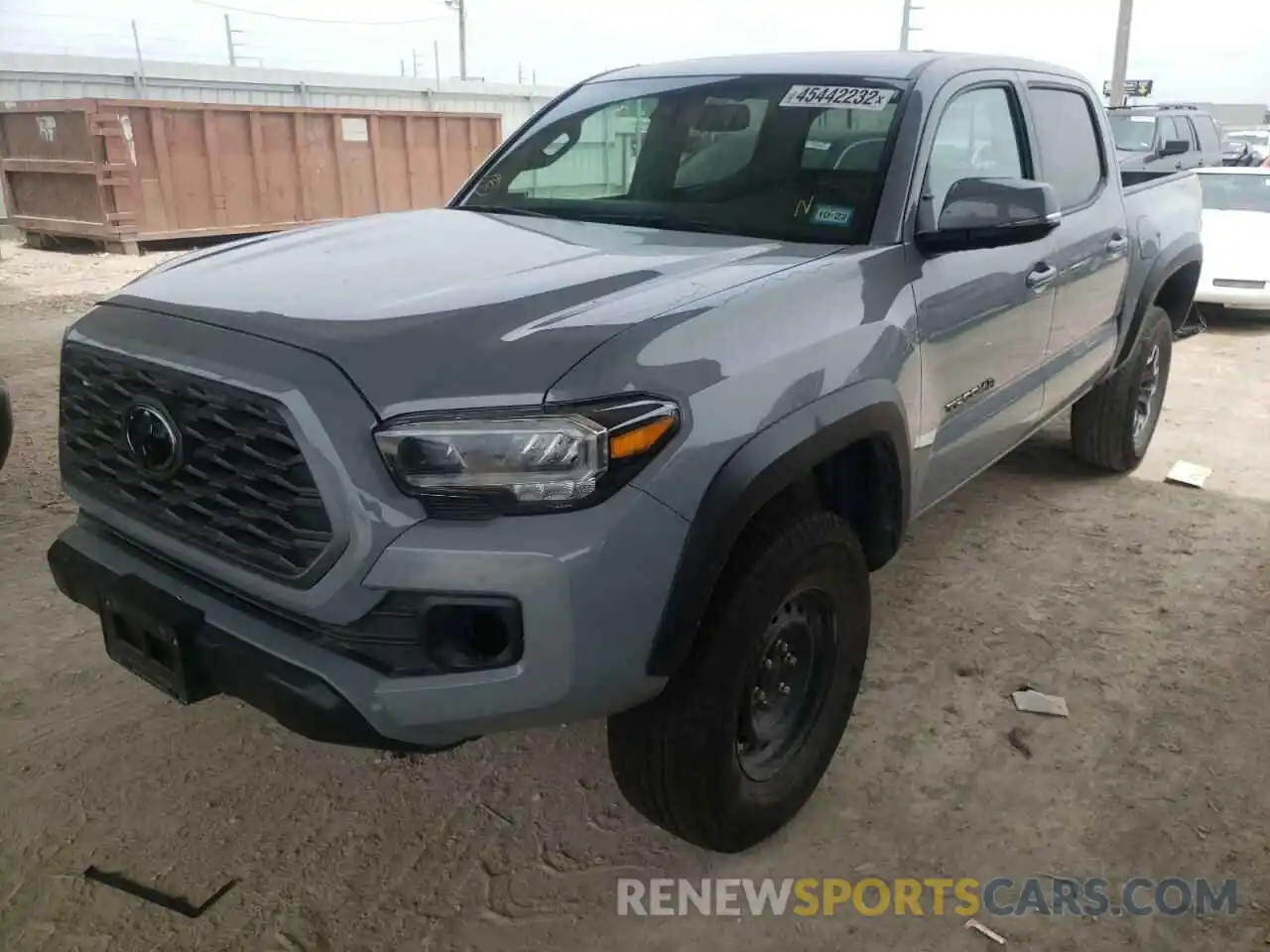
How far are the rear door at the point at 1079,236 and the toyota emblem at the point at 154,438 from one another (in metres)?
2.78

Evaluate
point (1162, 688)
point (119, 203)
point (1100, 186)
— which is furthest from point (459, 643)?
point (119, 203)

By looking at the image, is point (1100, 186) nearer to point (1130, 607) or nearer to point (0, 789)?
point (1130, 607)

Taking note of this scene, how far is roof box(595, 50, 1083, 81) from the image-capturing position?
119 inches

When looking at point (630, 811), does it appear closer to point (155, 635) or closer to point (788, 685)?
point (788, 685)

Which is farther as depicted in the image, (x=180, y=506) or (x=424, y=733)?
(x=180, y=506)

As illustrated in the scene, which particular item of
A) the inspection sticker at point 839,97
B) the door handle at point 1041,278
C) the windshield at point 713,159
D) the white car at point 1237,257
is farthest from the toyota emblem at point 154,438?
the white car at point 1237,257

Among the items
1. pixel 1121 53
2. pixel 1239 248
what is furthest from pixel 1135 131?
pixel 1121 53

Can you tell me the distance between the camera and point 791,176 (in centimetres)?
284

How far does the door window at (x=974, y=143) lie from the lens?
290 cm

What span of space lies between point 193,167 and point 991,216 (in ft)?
42.1

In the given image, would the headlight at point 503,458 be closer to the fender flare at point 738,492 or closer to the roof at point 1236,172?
the fender flare at point 738,492

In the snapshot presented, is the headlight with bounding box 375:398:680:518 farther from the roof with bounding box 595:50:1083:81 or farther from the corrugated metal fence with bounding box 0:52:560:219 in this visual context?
the corrugated metal fence with bounding box 0:52:560:219

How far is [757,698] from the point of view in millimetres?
2424

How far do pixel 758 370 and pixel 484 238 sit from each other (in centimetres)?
101
